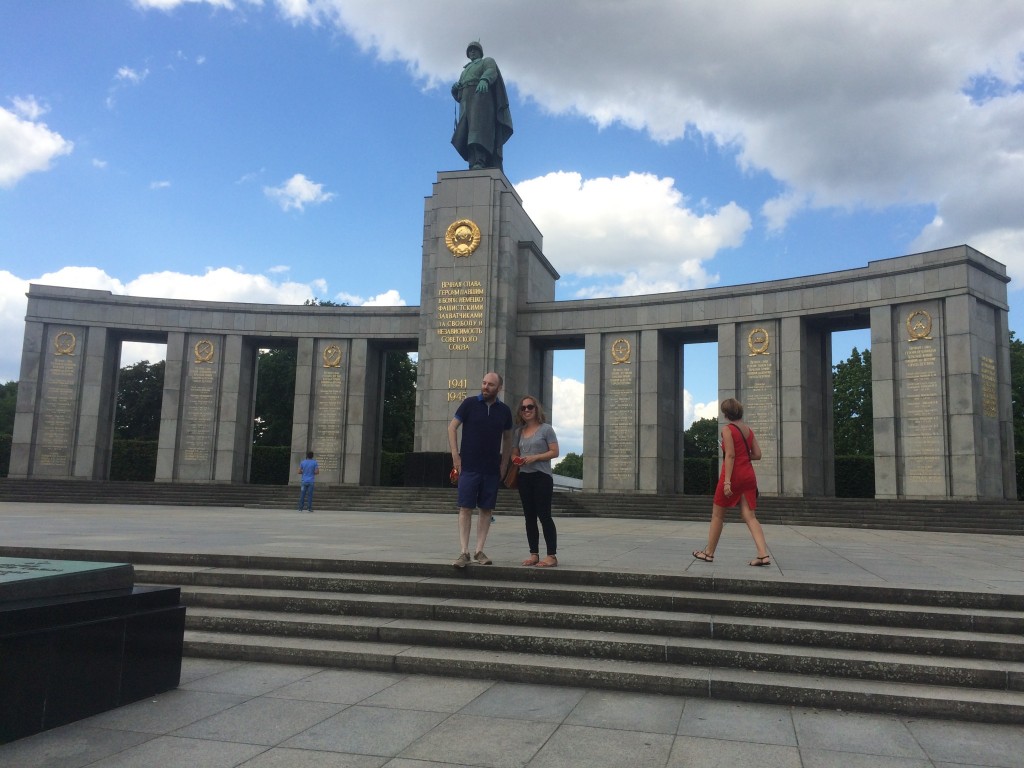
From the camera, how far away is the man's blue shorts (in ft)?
24.2

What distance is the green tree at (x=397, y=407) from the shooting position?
4909cm

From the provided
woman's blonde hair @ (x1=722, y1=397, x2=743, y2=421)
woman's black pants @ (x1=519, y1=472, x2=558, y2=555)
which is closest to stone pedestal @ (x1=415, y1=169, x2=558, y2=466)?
woman's blonde hair @ (x1=722, y1=397, x2=743, y2=421)

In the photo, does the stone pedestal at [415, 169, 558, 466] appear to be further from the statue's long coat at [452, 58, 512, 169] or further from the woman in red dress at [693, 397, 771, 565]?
the woman in red dress at [693, 397, 771, 565]

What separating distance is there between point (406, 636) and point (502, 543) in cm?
483

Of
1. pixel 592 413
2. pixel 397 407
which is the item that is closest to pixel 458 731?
pixel 592 413

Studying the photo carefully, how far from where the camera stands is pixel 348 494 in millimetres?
25875

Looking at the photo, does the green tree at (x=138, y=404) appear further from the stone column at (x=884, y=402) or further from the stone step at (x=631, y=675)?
the stone step at (x=631, y=675)

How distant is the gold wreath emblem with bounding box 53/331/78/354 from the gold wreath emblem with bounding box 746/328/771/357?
27.2m

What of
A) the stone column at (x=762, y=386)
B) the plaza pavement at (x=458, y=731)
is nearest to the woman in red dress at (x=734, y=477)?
the plaza pavement at (x=458, y=731)

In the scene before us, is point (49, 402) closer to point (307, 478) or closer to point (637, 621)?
point (307, 478)

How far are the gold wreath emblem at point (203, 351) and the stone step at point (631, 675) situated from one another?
2780cm

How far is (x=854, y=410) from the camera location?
52750 millimetres

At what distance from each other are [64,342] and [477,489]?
99.4 feet

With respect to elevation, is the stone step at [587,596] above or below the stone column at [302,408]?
below
